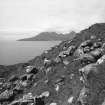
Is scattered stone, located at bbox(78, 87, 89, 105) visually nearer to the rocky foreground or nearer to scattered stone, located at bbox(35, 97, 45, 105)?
the rocky foreground

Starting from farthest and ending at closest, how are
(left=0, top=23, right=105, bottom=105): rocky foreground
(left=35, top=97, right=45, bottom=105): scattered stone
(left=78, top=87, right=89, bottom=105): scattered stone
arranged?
Answer: (left=35, top=97, right=45, bottom=105): scattered stone < (left=0, top=23, right=105, bottom=105): rocky foreground < (left=78, top=87, right=89, bottom=105): scattered stone

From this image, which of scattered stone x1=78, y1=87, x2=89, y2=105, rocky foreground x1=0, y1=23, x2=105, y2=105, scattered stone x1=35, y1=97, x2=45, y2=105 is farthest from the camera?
scattered stone x1=35, y1=97, x2=45, y2=105

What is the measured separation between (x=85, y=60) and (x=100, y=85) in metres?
8.73

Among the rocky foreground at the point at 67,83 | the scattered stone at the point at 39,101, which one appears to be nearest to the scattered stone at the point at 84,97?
the rocky foreground at the point at 67,83

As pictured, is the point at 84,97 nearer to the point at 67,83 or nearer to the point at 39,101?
the point at 67,83

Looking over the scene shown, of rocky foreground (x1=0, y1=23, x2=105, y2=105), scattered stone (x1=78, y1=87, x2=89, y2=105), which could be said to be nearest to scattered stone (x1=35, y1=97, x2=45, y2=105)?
rocky foreground (x1=0, y1=23, x2=105, y2=105)

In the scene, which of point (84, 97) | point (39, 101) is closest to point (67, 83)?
point (39, 101)

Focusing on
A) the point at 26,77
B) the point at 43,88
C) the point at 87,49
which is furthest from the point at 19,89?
the point at 87,49

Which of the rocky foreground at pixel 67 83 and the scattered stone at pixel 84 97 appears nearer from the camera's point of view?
the scattered stone at pixel 84 97

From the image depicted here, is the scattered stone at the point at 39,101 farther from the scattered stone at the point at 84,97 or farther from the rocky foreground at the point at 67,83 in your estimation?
the scattered stone at the point at 84,97

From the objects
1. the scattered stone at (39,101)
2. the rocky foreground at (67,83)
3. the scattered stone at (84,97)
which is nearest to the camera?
the scattered stone at (84,97)

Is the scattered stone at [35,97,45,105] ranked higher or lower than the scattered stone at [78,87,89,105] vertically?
lower

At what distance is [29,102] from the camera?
18906mm

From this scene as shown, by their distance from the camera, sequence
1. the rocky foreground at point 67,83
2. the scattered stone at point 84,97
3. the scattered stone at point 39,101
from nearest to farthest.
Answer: the scattered stone at point 84,97, the rocky foreground at point 67,83, the scattered stone at point 39,101
